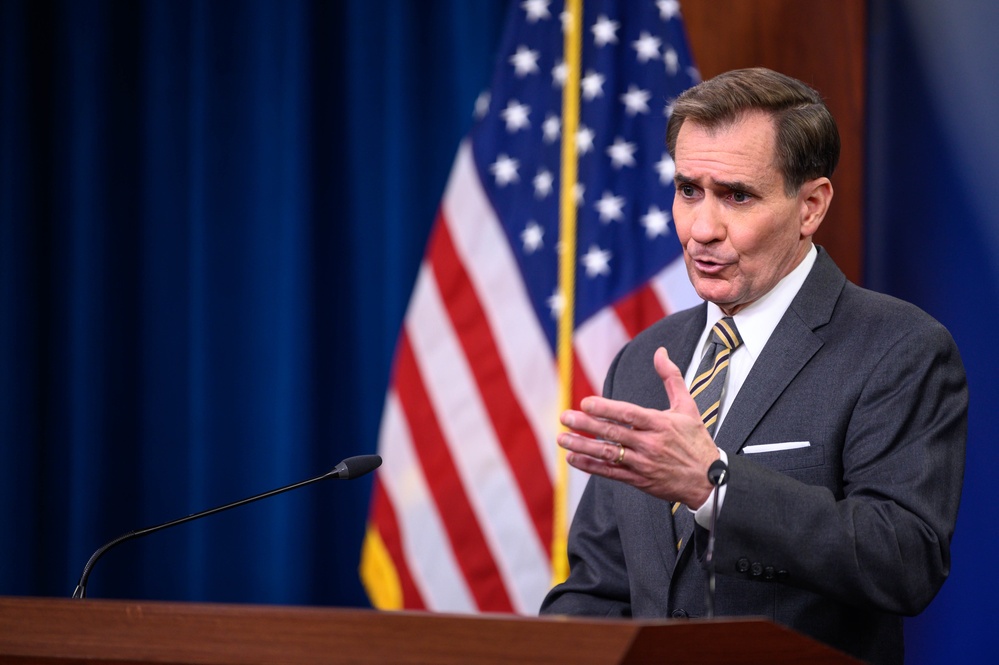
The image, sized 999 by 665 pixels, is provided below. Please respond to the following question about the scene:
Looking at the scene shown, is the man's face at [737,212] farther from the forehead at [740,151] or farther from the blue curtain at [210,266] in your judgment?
the blue curtain at [210,266]

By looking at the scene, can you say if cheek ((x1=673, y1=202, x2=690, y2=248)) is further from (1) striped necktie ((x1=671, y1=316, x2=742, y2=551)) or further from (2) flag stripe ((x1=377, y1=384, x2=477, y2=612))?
(2) flag stripe ((x1=377, y1=384, x2=477, y2=612))

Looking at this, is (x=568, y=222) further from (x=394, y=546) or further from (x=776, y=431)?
(x=776, y=431)

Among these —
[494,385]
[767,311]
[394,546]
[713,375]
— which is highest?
[767,311]

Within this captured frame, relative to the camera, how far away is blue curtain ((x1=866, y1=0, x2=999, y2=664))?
8.34ft

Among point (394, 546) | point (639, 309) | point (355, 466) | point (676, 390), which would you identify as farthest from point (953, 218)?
point (394, 546)

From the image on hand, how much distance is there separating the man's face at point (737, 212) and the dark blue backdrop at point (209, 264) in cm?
187

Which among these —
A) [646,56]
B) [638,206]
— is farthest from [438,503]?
[646,56]

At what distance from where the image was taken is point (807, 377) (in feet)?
5.72

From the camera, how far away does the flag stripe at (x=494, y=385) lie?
3189mm

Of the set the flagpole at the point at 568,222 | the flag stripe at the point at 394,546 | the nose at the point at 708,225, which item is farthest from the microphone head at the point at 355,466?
the flag stripe at the point at 394,546

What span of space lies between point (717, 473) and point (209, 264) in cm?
266

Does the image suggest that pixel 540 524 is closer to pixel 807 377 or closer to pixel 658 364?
pixel 807 377

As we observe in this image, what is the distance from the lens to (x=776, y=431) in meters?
1.72

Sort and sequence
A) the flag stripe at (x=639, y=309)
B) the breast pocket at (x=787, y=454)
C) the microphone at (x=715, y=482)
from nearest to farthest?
the microphone at (x=715, y=482) < the breast pocket at (x=787, y=454) < the flag stripe at (x=639, y=309)
